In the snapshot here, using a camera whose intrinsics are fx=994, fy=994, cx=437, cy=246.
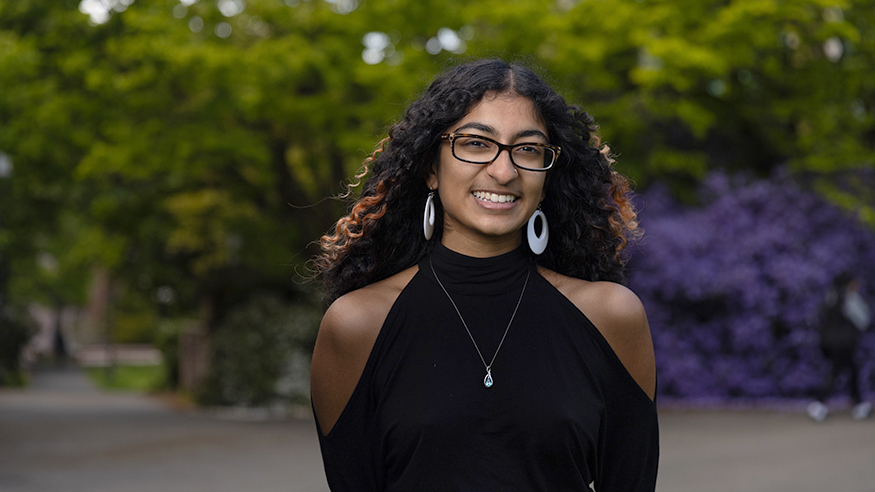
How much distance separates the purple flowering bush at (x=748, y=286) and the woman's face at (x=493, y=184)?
43.0 feet

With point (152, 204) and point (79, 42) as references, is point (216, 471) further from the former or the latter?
point (152, 204)

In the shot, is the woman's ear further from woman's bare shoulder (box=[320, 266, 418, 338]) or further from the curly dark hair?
woman's bare shoulder (box=[320, 266, 418, 338])

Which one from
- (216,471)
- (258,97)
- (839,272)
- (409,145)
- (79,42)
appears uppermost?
(79,42)

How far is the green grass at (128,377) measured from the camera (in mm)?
28391

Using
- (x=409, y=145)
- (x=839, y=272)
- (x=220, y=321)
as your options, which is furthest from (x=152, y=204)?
(x=409, y=145)

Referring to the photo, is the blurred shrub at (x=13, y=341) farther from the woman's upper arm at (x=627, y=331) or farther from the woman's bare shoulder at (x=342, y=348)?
the woman's upper arm at (x=627, y=331)

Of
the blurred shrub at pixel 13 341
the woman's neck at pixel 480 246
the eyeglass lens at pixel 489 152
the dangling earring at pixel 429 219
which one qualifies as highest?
the eyeglass lens at pixel 489 152

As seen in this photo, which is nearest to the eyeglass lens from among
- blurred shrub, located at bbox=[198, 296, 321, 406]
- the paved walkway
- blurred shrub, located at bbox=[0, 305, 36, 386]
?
the paved walkway

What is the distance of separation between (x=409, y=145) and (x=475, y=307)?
40 cm

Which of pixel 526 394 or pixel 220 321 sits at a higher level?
pixel 526 394

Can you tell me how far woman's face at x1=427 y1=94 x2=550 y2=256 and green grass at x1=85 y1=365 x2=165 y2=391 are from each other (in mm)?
25674

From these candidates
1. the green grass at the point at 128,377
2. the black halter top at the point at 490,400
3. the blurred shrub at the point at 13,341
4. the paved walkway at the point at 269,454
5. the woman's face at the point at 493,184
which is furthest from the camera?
the green grass at the point at 128,377

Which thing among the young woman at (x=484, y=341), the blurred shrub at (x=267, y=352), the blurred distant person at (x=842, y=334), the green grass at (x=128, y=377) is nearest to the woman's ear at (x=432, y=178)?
the young woman at (x=484, y=341)

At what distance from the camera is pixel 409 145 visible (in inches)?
86.5
